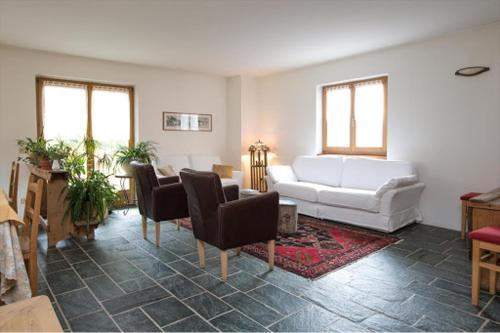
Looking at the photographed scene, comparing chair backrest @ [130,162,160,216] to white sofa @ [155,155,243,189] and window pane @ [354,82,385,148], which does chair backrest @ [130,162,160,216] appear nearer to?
white sofa @ [155,155,243,189]

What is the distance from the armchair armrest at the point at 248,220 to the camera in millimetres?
2852

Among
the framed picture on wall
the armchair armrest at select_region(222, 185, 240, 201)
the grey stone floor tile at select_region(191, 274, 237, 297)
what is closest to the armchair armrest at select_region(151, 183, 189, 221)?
the armchair armrest at select_region(222, 185, 240, 201)

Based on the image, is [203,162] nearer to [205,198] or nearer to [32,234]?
Result: [205,198]

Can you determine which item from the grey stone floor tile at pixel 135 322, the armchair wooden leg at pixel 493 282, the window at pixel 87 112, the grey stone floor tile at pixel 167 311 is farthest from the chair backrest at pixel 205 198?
the window at pixel 87 112

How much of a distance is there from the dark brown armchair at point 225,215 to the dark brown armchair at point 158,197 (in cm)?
78

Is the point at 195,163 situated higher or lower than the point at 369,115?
lower

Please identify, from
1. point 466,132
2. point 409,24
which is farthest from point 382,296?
point 409,24

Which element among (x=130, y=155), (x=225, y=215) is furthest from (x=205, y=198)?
(x=130, y=155)

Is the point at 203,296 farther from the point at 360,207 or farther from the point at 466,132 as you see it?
the point at 466,132

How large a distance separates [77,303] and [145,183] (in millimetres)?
1618

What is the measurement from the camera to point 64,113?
5.62 m

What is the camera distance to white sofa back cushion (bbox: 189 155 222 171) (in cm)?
666

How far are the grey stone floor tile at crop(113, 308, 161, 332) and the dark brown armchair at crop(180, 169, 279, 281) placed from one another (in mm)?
784

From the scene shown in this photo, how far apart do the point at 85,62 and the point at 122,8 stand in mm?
2471
